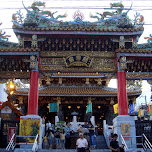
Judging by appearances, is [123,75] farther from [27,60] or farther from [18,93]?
[18,93]

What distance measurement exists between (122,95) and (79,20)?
630 centimetres

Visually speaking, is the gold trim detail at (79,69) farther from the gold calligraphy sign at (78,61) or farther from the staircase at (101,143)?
the staircase at (101,143)

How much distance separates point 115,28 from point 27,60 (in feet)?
21.2

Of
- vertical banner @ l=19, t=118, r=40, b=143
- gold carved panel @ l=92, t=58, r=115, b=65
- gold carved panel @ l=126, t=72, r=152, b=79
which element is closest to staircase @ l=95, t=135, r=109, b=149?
vertical banner @ l=19, t=118, r=40, b=143

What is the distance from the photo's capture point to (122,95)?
49.1ft

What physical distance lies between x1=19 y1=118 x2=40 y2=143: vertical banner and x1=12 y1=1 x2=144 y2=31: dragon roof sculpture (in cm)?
657

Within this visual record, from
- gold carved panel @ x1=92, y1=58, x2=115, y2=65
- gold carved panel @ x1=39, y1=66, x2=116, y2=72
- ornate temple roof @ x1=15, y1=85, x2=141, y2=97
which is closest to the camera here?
gold carved panel @ x1=39, y1=66, x2=116, y2=72

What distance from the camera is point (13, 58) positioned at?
16078 millimetres

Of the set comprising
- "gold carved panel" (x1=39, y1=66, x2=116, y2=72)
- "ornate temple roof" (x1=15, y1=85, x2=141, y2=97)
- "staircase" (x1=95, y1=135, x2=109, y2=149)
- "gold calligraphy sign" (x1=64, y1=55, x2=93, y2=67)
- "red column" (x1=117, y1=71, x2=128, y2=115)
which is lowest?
"staircase" (x1=95, y1=135, x2=109, y2=149)

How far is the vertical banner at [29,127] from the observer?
13797 mm

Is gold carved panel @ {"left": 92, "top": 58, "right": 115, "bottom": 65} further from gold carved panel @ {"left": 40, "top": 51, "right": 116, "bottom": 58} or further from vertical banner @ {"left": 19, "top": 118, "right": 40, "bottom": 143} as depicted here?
vertical banner @ {"left": 19, "top": 118, "right": 40, "bottom": 143}

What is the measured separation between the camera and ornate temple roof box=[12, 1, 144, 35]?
15.9 meters

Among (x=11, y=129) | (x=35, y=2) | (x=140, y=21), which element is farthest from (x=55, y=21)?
(x=11, y=129)

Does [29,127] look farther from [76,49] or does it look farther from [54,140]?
[76,49]
